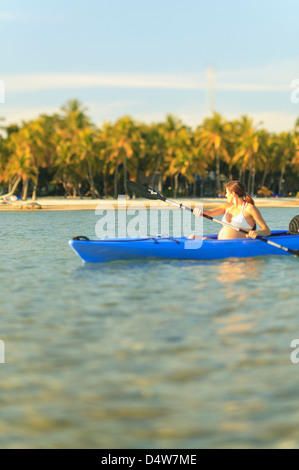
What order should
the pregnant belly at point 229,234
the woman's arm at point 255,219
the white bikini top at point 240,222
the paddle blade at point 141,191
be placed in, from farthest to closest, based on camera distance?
the paddle blade at point 141,191 → the pregnant belly at point 229,234 → the white bikini top at point 240,222 → the woman's arm at point 255,219

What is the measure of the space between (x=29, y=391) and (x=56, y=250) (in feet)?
36.9

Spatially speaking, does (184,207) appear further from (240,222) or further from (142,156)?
(142,156)

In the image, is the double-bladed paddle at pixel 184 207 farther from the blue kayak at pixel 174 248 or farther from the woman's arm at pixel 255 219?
the blue kayak at pixel 174 248

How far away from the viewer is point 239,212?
452 inches

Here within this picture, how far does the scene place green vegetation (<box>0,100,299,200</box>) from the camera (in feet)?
188

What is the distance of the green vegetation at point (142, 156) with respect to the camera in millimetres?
57156

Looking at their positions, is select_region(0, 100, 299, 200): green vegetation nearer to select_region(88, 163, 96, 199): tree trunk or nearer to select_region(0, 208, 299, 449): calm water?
select_region(88, 163, 96, 199): tree trunk

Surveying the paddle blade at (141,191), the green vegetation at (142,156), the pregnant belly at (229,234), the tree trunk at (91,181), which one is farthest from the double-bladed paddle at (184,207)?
the tree trunk at (91,181)

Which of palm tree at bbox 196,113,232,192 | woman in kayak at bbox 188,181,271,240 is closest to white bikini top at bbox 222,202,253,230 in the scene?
woman in kayak at bbox 188,181,271,240

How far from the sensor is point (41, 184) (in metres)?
63.4

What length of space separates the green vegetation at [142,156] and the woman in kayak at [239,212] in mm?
41884

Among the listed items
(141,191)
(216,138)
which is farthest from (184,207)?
(216,138)

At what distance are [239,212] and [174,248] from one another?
1.37 metres
